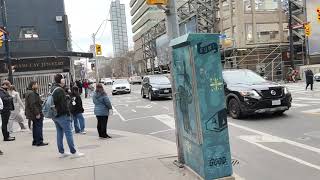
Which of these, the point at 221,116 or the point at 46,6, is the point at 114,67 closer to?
the point at 46,6

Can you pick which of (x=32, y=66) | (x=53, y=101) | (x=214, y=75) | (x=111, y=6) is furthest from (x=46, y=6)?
(x=214, y=75)

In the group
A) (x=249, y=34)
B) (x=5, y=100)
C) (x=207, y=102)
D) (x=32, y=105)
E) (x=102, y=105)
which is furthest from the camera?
(x=249, y=34)

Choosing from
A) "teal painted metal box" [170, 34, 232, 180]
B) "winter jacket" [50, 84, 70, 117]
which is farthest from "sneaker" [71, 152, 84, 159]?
"teal painted metal box" [170, 34, 232, 180]

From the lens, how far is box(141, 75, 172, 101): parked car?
25562mm

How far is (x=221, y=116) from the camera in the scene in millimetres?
6203

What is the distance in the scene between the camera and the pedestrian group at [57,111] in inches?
353

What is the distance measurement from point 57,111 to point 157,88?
16.9m

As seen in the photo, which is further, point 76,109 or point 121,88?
point 121,88

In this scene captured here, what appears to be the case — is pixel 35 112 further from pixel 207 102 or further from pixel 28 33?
pixel 28 33

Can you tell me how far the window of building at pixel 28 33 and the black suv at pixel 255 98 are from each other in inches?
1015

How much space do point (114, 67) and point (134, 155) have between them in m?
139

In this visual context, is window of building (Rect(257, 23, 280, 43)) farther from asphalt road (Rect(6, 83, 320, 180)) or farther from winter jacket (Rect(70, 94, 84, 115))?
winter jacket (Rect(70, 94, 84, 115))

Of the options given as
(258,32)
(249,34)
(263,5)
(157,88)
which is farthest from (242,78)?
(263,5)

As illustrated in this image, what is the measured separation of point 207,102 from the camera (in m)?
6.11
